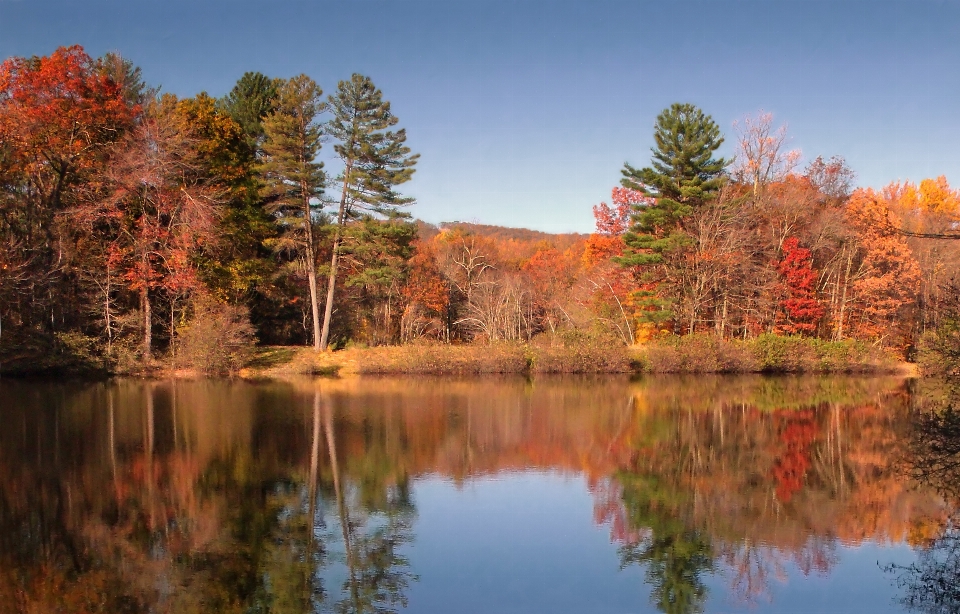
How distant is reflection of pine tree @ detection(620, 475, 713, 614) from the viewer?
25.5 feet

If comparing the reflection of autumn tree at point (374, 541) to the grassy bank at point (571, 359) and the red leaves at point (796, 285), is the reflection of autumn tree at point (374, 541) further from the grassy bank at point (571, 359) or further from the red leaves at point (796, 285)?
the red leaves at point (796, 285)

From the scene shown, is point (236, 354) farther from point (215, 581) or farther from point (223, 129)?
point (215, 581)

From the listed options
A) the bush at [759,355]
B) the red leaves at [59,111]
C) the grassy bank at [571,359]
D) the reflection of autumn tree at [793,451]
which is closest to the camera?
the reflection of autumn tree at [793,451]

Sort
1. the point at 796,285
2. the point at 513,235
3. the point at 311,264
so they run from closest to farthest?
1. the point at 311,264
2. the point at 796,285
3. the point at 513,235

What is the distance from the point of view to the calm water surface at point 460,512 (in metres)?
7.77

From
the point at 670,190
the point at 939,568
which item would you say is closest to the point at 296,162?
the point at 670,190

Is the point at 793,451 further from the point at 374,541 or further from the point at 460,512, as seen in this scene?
the point at 374,541

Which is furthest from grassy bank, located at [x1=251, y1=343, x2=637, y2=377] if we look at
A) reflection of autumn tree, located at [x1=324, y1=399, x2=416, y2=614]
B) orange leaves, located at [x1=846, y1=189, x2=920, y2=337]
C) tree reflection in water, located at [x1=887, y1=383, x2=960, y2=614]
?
tree reflection in water, located at [x1=887, y1=383, x2=960, y2=614]

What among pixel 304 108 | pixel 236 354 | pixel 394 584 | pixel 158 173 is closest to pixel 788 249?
pixel 304 108

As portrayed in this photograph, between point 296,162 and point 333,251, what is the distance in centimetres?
425

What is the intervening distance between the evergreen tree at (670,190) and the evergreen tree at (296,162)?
14386 mm

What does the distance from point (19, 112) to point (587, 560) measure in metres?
25.9

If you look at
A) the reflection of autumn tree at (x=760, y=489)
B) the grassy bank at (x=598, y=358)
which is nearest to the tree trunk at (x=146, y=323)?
the grassy bank at (x=598, y=358)

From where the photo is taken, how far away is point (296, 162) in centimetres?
3044
